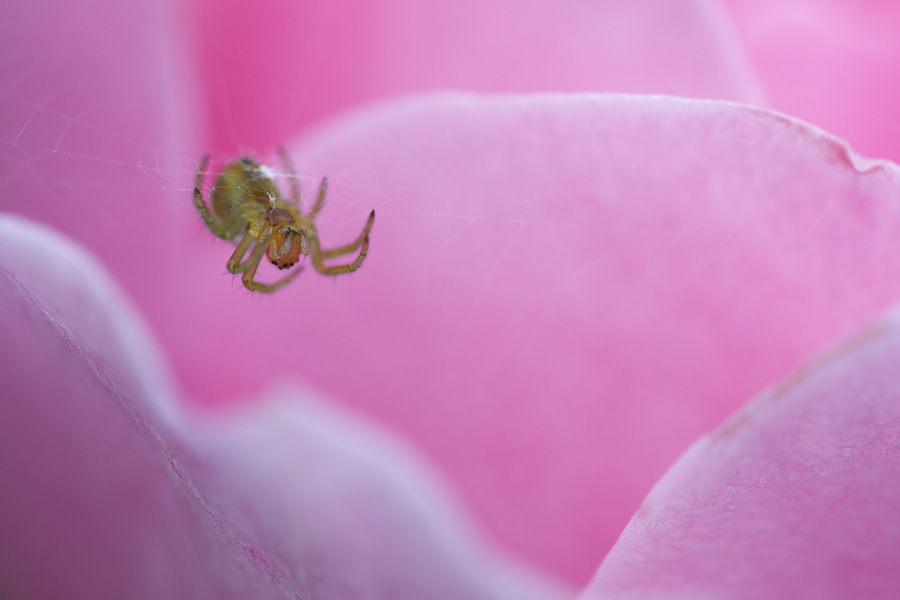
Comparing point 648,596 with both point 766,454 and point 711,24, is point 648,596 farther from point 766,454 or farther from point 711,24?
point 711,24

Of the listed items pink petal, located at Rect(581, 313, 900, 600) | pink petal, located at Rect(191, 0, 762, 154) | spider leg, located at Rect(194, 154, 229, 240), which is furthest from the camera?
spider leg, located at Rect(194, 154, 229, 240)

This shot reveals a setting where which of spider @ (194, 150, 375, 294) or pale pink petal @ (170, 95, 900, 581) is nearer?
pale pink petal @ (170, 95, 900, 581)

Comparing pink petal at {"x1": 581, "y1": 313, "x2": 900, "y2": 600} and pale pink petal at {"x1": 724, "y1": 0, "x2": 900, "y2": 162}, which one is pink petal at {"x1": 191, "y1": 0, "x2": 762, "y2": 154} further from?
pink petal at {"x1": 581, "y1": 313, "x2": 900, "y2": 600}

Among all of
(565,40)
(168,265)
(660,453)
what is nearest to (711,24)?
(565,40)

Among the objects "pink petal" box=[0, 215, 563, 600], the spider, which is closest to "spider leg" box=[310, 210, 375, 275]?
the spider

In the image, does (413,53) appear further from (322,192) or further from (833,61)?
(833,61)
